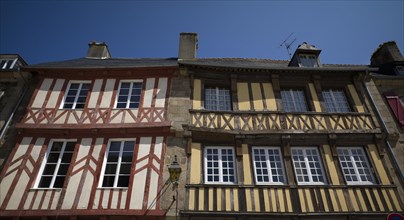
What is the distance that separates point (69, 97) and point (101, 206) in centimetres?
376

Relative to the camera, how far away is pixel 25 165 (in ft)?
21.7

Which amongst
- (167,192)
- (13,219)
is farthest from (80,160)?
(167,192)

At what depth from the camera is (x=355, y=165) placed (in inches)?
277

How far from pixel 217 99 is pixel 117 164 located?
11.7 ft

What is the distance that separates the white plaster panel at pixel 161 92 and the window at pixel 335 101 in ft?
17.2

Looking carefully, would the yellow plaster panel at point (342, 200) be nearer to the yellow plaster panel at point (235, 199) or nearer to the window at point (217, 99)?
the yellow plaster panel at point (235, 199)

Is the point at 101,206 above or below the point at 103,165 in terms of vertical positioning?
below

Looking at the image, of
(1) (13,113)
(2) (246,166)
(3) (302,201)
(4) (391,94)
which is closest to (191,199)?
(2) (246,166)

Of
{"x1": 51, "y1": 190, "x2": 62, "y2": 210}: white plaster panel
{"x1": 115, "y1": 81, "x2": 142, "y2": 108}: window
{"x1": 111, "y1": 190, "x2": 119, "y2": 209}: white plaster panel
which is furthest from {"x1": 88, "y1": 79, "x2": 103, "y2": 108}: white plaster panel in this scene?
{"x1": 111, "y1": 190, "x2": 119, "y2": 209}: white plaster panel

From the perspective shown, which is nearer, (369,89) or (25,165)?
(25,165)

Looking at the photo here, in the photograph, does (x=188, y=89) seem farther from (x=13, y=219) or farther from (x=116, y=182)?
(x=13, y=219)

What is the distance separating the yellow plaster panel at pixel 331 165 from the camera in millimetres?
6629

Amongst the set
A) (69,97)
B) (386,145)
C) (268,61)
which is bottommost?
(386,145)

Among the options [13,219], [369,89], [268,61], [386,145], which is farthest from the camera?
[268,61]
